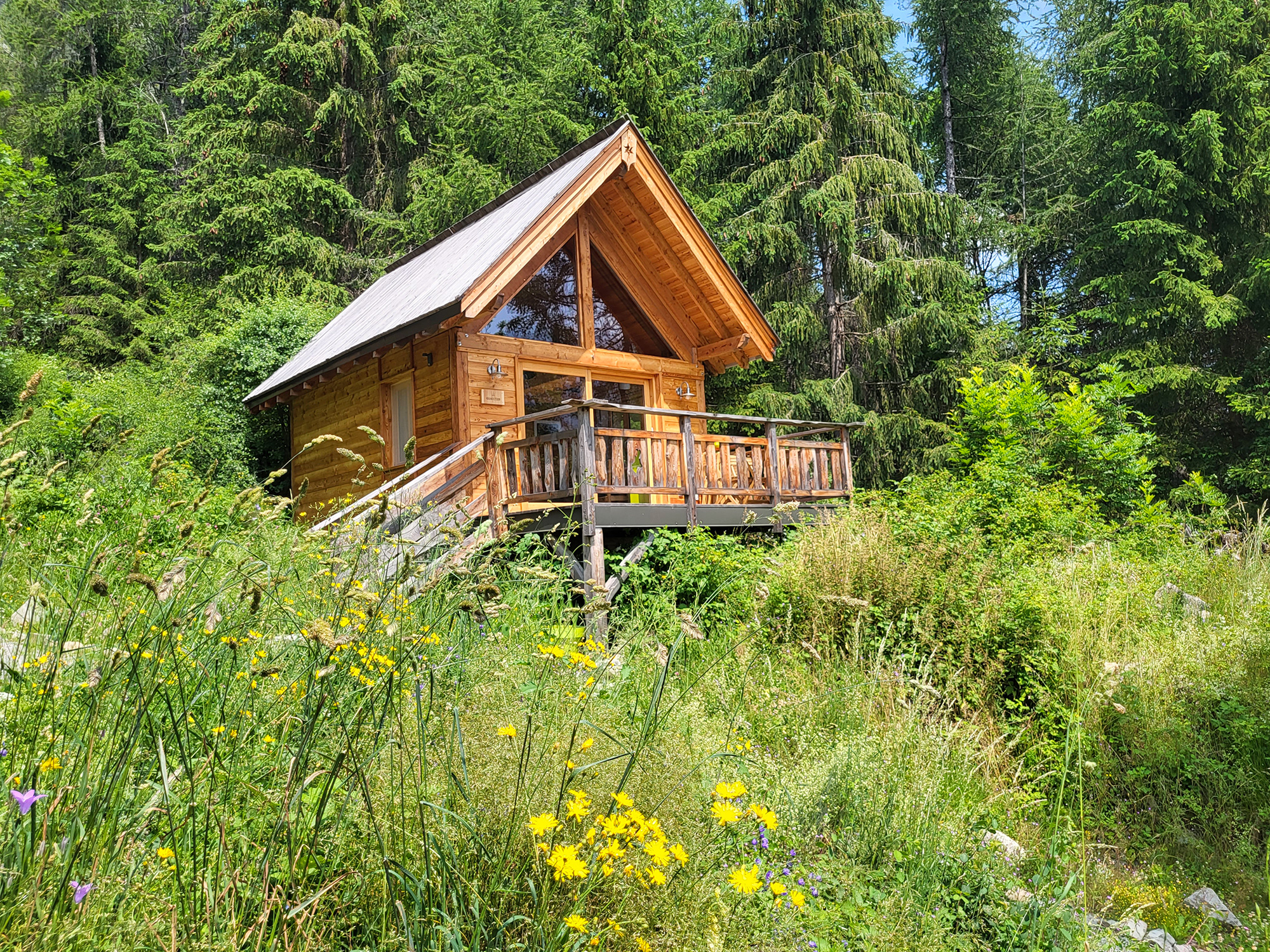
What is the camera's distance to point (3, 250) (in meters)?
→ 18.0

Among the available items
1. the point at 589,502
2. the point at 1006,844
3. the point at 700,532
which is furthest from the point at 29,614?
the point at 700,532

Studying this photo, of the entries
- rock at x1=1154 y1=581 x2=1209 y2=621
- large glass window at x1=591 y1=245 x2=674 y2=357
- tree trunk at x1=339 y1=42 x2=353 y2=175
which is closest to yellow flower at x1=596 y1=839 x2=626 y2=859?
rock at x1=1154 y1=581 x2=1209 y2=621

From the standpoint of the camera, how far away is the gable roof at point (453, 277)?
972cm

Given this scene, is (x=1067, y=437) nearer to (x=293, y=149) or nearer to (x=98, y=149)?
(x=293, y=149)

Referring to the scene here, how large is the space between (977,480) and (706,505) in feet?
12.1

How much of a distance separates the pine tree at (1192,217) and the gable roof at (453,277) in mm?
10490

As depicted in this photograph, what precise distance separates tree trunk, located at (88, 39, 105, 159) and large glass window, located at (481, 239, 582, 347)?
67.2 ft

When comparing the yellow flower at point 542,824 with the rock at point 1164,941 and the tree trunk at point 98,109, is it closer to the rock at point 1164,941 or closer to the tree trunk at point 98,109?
the rock at point 1164,941

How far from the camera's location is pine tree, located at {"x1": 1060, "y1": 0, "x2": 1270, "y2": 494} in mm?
17141

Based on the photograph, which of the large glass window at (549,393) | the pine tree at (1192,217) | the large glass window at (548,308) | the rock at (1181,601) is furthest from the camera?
the pine tree at (1192,217)

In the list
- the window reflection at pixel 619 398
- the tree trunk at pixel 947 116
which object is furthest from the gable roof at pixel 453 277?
the tree trunk at pixel 947 116

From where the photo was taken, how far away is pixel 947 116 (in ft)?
75.3

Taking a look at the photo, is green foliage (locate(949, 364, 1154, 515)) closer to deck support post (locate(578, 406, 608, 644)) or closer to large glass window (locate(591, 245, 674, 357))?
large glass window (locate(591, 245, 674, 357))

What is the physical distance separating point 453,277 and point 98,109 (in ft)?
71.5
